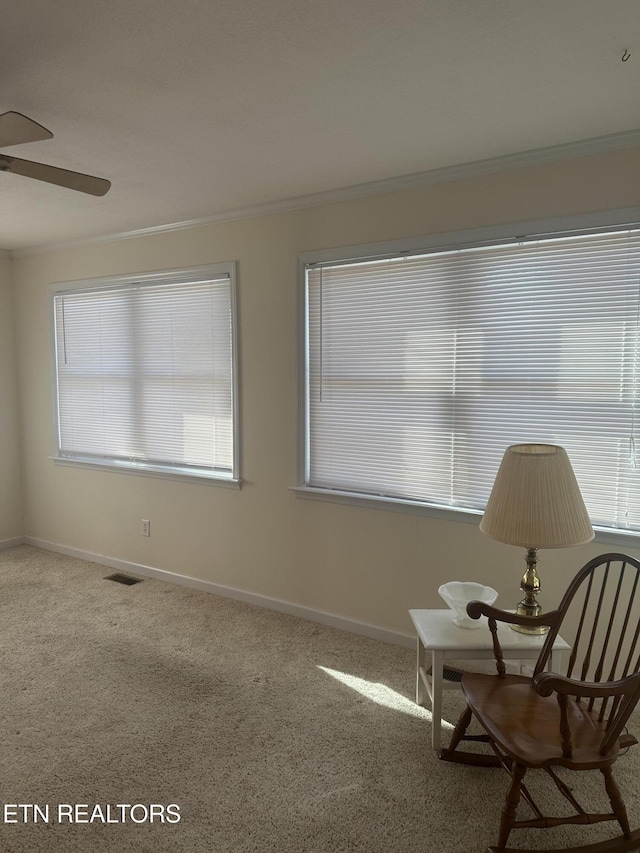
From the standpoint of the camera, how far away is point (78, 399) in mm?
4539

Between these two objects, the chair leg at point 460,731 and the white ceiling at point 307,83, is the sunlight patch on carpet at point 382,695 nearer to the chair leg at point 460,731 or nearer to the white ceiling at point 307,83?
the chair leg at point 460,731

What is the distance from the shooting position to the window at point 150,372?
373cm

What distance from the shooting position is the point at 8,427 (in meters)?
4.89

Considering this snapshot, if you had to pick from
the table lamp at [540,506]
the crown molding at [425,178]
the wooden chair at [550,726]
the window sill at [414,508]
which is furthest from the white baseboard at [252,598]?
the crown molding at [425,178]

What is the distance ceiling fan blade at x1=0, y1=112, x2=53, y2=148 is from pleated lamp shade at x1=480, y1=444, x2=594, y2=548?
1.95 m

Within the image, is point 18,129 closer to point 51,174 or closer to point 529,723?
point 51,174

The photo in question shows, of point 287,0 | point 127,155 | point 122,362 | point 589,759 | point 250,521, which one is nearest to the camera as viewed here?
point 287,0

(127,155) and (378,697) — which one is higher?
(127,155)

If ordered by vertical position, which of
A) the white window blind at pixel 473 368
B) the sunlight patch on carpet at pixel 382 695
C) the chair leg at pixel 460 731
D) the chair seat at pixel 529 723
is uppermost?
the white window blind at pixel 473 368

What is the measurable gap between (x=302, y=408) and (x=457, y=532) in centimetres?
115

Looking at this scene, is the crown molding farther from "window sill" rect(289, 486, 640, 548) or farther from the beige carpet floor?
the beige carpet floor

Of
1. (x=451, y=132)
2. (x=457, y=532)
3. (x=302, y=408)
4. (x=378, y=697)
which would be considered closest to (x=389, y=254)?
(x=451, y=132)

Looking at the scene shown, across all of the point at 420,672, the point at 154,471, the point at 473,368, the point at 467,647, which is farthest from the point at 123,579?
the point at 473,368

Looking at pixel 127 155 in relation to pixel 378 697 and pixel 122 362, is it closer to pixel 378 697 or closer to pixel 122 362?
pixel 122 362
